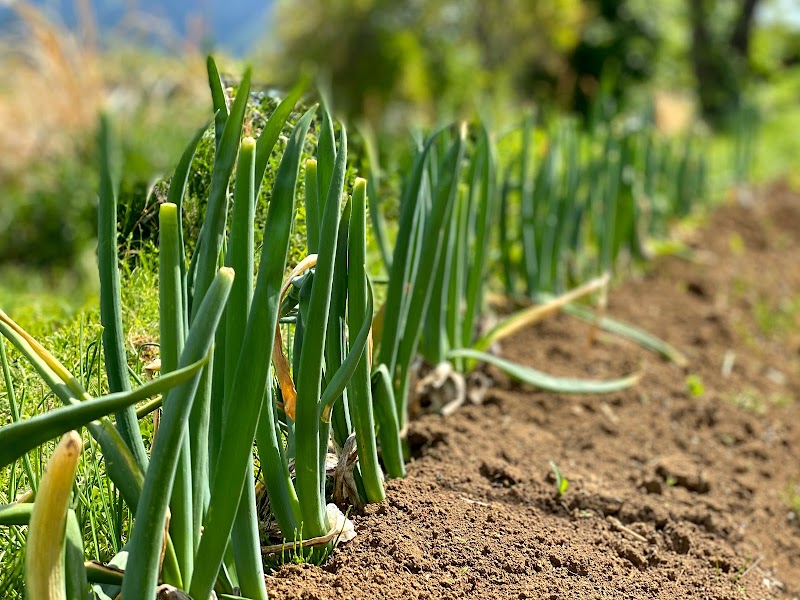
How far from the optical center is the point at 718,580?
4.99 feet

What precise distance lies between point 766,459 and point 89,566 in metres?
1.73

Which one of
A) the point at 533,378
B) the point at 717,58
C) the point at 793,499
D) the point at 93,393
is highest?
the point at 717,58

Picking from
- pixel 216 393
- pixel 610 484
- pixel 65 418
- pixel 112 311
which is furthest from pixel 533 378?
pixel 65 418

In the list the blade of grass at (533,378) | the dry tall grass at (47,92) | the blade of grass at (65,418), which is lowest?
the blade of grass at (533,378)

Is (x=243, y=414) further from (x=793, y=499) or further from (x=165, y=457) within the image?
(x=793, y=499)

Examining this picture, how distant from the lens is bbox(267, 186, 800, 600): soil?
132cm

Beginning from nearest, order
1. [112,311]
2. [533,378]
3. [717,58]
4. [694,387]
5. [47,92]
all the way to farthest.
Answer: [112,311] → [533,378] → [694,387] → [47,92] → [717,58]

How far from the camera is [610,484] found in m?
1.82

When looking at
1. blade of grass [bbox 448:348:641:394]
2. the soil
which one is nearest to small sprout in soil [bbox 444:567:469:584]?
the soil

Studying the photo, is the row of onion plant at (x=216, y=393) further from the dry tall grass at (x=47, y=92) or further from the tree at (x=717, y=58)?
the tree at (x=717, y=58)

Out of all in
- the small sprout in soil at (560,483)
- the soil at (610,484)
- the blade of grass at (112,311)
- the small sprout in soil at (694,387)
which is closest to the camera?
the blade of grass at (112,311)

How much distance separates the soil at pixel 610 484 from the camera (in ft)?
4.33

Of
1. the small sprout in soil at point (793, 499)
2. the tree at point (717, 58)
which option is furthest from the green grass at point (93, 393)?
the tree at point (717, 58)

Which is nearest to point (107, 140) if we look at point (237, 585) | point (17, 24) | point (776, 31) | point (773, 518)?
point (237, 585)
